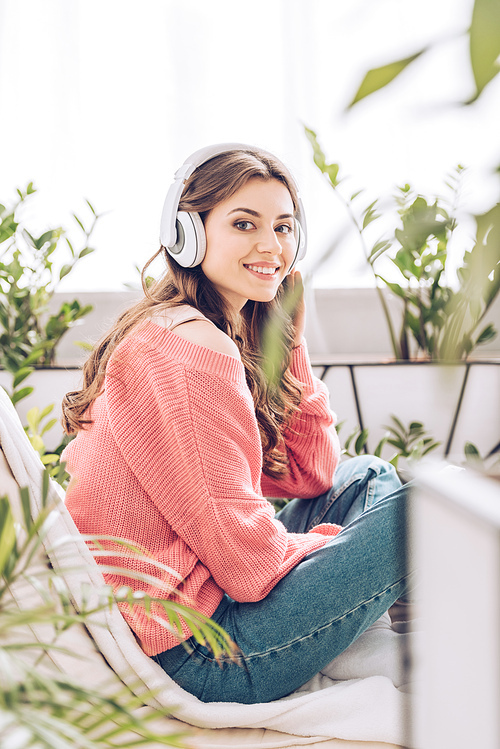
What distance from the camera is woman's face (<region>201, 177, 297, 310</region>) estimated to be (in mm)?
1107

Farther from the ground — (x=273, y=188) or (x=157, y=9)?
(x=157, y=9)

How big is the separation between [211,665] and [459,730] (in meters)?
0.70

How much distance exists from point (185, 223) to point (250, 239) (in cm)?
11

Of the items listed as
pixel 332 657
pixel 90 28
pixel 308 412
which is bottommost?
pixel 332 657

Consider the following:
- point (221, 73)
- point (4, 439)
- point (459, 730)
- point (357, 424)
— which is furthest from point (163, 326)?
point (221, 73)

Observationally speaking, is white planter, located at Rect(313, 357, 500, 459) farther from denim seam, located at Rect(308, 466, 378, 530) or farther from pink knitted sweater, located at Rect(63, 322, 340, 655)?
pink knitted sweater, located at Rect(63, 322, 340, 655)

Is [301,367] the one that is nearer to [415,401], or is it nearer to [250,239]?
[250,239]

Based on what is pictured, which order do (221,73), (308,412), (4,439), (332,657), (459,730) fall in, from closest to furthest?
(459,730)
(4,439)
(332,657)
(308,412)
(221,73)

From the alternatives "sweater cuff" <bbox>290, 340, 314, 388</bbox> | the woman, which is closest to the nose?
the woman

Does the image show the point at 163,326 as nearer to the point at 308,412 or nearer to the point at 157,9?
the point at 308,412

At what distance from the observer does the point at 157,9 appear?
2174mm

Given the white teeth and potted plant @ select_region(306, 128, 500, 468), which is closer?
the white teeth

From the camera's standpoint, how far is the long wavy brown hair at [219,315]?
1.09 m

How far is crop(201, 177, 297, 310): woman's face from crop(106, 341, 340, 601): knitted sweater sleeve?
0.75ft
